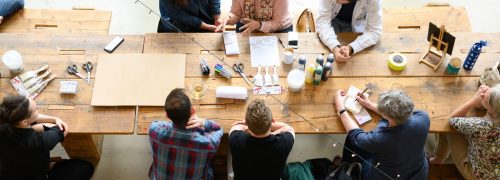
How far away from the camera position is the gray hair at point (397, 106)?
6.59ft

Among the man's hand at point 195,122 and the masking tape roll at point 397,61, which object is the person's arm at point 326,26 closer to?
the masking tape roll at point 397,61

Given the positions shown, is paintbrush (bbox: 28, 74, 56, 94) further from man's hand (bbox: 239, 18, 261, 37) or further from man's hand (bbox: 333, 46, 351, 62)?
man's hand (bbox: 333, 46, 351, 62)

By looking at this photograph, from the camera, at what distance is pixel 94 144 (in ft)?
9.02

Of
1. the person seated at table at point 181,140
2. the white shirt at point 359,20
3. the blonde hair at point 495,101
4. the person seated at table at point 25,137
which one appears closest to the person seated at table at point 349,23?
the white shirt at point 359,20

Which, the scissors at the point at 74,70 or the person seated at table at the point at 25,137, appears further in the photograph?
the scissors at the point at 74,70

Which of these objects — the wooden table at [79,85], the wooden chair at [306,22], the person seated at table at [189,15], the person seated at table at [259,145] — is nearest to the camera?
the person seated at table at [259,145]

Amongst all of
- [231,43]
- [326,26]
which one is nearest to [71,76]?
[231,43]

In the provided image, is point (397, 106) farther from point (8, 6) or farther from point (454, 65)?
point (8, 6)

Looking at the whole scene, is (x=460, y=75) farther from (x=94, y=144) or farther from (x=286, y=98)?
(x=94, y=144)

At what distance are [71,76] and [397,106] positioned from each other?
1719 millimetres

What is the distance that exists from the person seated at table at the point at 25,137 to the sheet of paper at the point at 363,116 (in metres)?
1.51

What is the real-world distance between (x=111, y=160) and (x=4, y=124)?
98 centimetres

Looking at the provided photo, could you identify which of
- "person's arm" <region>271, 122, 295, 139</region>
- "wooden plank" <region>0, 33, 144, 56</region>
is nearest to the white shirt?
"person's arm" <region>271, 122, 295, 139</region>

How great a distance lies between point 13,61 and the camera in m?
2.32
